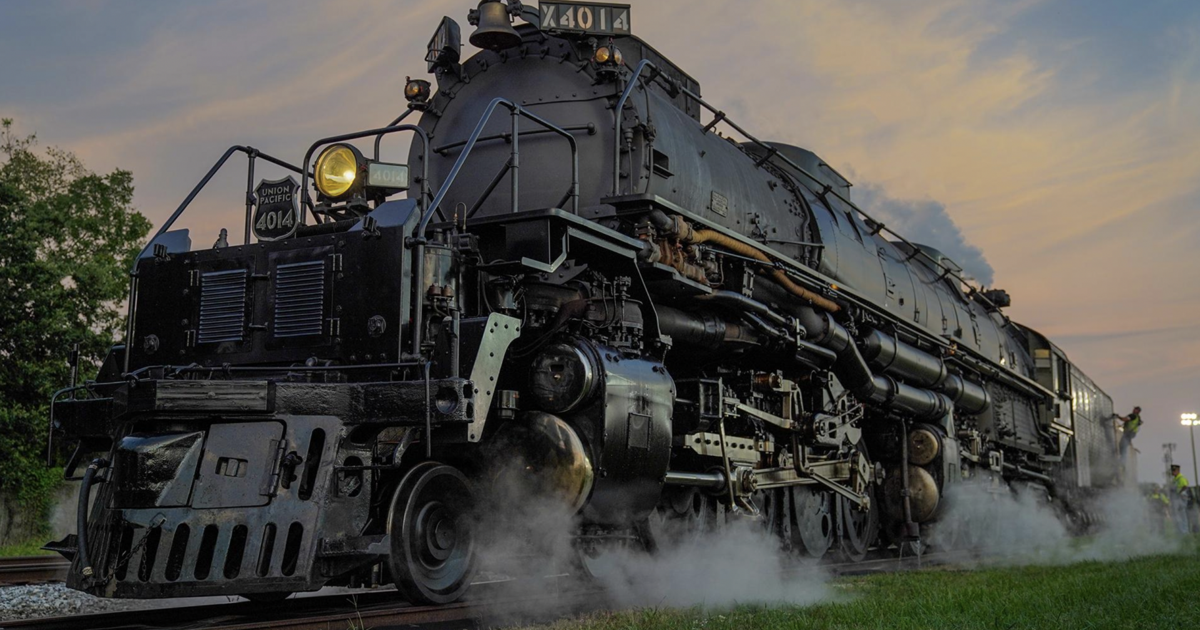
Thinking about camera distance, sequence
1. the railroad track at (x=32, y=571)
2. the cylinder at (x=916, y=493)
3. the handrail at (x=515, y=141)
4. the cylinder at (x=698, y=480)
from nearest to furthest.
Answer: the handrail at (x=515, y=141) < the cylinder at (x=698, y=480) < the railroad track at (x=32, y=571) < the cylinder at (x=916, y=493)

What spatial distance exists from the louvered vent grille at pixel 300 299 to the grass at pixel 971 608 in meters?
2.27

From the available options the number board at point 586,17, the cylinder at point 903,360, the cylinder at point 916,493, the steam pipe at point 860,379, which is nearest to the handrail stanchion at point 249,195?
the number board at point 586,17

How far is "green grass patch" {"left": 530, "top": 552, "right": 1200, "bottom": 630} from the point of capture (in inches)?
222

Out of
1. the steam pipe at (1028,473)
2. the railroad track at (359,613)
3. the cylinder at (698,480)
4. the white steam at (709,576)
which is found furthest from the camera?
the steam pipe at (1028,473)

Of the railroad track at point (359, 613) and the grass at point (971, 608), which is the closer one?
the railroad track at point (359, 613)

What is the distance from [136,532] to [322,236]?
1.97 metres

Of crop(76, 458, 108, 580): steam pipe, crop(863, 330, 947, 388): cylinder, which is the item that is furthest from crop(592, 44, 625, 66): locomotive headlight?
crop(863, 330, 947, 388): cylinder

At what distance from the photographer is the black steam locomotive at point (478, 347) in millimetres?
5418

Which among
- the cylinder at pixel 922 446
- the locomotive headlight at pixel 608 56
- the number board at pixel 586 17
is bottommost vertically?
the cylinder at pixel 922 446

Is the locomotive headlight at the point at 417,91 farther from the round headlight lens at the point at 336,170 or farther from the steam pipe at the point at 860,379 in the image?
the steam pipe at the point at 860,379

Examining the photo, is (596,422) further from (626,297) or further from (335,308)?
(335,308)

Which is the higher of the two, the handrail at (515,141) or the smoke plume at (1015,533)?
the handrail at (515,141)

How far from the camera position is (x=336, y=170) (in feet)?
22.2

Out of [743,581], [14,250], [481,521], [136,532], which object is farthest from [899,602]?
[14,250]
